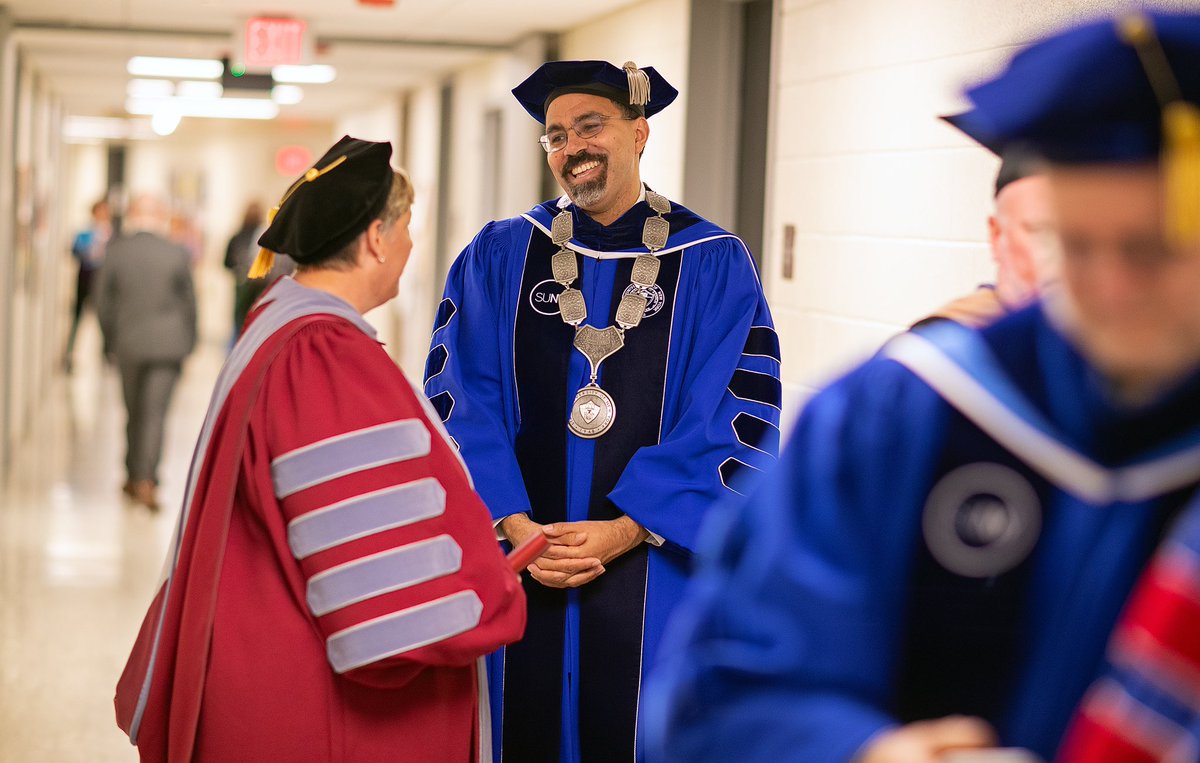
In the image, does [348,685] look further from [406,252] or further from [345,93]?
[345,93]

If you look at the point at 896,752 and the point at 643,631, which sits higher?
the point at 896,752

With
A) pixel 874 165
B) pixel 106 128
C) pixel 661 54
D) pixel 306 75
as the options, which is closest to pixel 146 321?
pixel 661 54

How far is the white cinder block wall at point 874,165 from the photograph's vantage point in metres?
3.98

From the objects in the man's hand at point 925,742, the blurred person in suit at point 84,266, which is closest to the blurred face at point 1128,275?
the man's hand at point 925,742

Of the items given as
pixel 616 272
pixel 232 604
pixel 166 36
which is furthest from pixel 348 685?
pixel 166 36

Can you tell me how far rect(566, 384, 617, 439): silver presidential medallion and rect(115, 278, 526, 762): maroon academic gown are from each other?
1.76 feet

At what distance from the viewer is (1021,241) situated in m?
1.77

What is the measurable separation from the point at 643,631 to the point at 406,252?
2.90ft

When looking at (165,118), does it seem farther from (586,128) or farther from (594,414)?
(594,414)

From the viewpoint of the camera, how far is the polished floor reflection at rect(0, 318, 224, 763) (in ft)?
14.4

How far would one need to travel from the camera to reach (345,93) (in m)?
14.8

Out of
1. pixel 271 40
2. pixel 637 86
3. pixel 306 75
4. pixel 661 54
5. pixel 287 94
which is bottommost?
pixel 637 86

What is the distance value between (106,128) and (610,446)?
21.4 metres

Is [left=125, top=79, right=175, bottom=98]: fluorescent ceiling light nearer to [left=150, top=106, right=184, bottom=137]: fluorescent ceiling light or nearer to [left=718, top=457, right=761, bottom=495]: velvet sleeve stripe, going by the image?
[left=150, top=106, right=184, bottom=137]: fluorescent ceiling light
